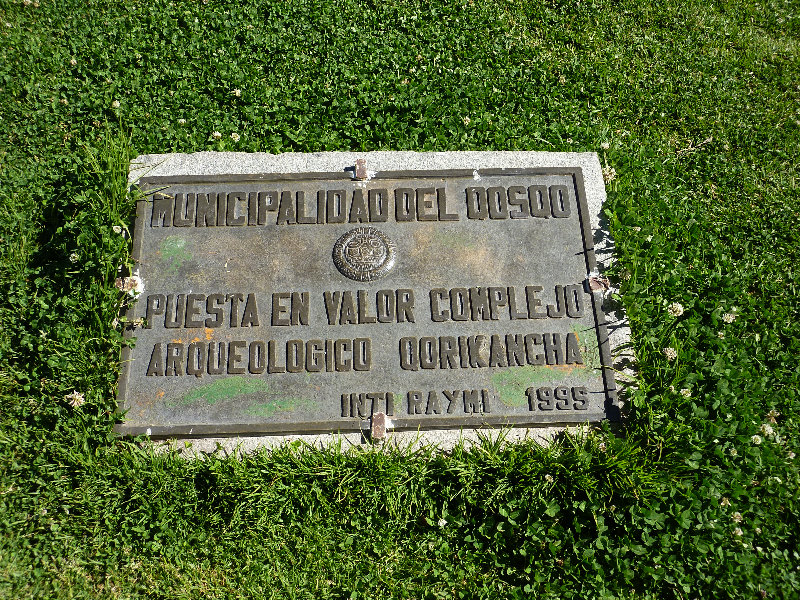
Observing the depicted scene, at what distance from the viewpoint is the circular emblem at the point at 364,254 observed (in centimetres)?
357

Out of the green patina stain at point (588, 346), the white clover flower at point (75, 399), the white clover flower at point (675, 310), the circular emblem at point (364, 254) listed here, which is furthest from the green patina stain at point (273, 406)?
the white clover flower at point (675, 310)

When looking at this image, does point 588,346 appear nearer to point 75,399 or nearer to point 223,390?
point 223,390

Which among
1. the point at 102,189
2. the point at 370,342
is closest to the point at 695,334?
the point at 370,342

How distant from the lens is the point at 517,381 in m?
3.35

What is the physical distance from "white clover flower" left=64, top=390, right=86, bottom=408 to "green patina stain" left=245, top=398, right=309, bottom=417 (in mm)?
907

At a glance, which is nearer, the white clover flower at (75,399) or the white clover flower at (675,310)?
the white clover flower at (75,399)

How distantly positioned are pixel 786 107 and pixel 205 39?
4587 mm

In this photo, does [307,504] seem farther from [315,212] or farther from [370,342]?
[315,212]

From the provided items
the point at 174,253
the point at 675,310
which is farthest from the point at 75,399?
the point at 675,310

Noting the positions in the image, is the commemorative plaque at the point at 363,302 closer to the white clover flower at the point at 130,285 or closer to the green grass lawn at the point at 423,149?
the white clover flower at the point at 130,285

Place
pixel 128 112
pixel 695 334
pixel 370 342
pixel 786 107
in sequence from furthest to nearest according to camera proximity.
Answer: pixel 786 107 → pixel 128 112 → pixel 695 334 → pixel 370 342

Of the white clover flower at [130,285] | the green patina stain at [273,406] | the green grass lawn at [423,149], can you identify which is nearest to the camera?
the green grass lawn at [423,149]

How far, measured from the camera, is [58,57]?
474 cm

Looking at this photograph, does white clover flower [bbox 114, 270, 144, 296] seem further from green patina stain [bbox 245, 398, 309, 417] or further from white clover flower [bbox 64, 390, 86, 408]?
green patina stain [bbox 245, 398, 309, 417]
